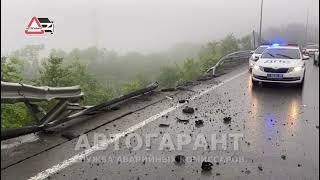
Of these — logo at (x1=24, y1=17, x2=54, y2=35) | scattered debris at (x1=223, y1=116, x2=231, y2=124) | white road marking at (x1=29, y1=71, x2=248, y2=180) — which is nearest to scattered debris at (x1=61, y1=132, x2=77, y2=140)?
white road marking at (x1=29, y1=71, x2=248, y2=180)

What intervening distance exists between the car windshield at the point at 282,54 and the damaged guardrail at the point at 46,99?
26.9 ft

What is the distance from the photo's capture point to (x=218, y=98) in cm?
1159

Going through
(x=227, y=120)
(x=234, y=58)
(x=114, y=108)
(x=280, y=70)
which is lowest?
(x=234, y=58)

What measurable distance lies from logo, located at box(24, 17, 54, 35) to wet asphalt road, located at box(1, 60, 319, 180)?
8.43ft

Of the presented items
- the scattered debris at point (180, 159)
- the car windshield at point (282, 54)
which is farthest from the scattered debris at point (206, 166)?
the car windshield at point (282, 54)

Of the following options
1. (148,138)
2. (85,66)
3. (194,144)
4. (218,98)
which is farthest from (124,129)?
(85,66)

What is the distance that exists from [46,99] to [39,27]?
2.42 metres

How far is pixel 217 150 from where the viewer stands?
21.3 feet

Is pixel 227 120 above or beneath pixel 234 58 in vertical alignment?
above

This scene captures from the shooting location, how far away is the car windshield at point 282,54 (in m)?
14.8

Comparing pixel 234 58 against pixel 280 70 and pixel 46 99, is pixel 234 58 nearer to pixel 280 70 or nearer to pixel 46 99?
pixel 280 70

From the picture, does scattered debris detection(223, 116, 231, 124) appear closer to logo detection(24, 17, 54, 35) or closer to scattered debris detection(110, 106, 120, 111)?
scattered debris detection(110, 106, 120, 111)

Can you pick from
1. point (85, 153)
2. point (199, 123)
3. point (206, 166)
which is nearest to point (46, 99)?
point (85, 153)

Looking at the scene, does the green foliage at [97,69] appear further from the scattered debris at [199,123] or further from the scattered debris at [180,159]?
the scattered debris at [199,123]
